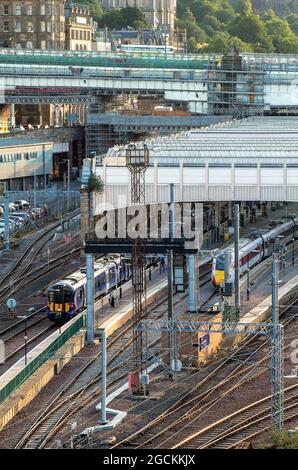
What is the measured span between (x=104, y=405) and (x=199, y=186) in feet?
53.9

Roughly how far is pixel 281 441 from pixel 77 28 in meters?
97.7

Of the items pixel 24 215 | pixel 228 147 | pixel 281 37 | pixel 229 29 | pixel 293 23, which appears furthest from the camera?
pixel 293 23

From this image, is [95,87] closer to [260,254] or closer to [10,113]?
[10,113]

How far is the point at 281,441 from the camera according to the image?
24.1 metres

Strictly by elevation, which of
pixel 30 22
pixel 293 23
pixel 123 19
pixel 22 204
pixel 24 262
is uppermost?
pixel 30 22

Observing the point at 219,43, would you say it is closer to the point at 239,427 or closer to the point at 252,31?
the point at 252,31

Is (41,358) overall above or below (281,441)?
below

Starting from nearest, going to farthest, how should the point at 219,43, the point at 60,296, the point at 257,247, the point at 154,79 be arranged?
1. the point at 60,296
2. the point at 257,247
3. the point at 154,79
4. the point at 219,43

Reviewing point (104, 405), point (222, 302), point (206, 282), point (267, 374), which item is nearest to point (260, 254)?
point (206, 282)

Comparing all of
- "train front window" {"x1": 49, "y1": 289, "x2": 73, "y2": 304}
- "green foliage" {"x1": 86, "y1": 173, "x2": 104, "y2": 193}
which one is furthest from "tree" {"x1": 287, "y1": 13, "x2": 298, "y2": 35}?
"train front window" {"x1": 49, "y1": 289, "x2": 73, "y2": 304}

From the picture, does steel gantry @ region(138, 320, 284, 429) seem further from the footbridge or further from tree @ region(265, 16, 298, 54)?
tree @ region(265, 16, 298, 54)

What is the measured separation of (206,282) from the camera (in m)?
42.6

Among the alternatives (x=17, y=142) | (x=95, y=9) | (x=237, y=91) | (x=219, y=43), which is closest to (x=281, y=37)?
(x=219, y=43)

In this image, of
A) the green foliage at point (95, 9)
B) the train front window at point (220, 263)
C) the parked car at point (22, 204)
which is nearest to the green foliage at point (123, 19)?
the green foliage at point (95, 9)
